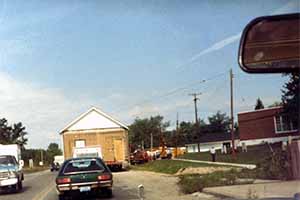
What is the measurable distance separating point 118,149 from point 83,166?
1331 inches

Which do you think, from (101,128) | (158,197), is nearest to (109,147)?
(101,128)

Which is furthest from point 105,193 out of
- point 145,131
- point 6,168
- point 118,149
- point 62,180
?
point 145,131

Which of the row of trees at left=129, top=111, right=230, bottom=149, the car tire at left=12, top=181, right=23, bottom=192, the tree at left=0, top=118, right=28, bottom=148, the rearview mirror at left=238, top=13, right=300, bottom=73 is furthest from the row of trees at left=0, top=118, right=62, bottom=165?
the rearview mirror at left=238, top=13, right=300, bottom=73

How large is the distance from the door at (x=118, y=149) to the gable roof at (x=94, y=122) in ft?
9.36

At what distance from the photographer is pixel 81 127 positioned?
6000cm

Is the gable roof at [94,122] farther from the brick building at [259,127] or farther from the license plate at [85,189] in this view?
the license plate at [85,189]

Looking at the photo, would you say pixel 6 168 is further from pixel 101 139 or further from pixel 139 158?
pixel 139 158

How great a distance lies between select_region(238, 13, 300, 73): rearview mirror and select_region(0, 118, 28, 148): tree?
259 ft

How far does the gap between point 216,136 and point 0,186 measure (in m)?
78.7

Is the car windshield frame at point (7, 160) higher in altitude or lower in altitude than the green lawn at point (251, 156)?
higher

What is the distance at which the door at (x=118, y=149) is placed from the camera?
178ft

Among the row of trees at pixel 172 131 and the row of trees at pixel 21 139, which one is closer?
the row of trees at pixel 21 139

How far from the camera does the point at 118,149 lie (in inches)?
2212

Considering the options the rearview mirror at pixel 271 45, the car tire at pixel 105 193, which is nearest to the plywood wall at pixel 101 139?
the car tire at pixel 105 193
